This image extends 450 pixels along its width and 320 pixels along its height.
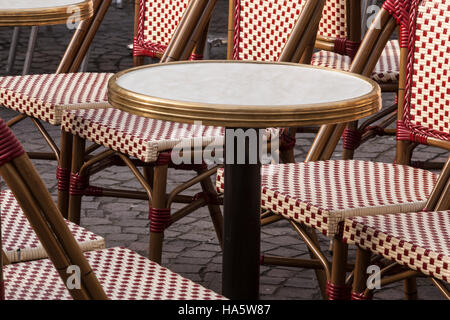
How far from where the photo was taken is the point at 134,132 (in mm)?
3127

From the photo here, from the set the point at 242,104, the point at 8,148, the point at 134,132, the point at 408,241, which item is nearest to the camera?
the point at 8,148

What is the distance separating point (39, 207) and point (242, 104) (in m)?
0.76

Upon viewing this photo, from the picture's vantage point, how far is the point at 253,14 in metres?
3.50

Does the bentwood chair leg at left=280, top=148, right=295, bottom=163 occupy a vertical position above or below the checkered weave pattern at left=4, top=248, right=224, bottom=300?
below

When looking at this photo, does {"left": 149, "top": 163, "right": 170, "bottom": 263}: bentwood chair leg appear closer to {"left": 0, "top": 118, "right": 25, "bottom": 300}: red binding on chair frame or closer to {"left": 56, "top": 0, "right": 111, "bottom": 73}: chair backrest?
{"left": 56, "top": 0, "right": 111, "bottom": 73}: chair backrest

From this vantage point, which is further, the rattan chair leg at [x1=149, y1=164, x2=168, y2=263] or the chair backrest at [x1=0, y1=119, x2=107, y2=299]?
the rattan chair leg at [x1=149, y1=164, x2=168, y2=263]

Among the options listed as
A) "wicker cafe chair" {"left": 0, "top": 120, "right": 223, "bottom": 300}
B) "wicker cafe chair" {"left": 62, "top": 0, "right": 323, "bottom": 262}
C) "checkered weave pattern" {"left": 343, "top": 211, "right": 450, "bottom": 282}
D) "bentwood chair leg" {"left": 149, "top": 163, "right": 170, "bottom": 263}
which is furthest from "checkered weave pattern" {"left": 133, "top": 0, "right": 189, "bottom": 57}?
"wicker cafe chair" {"left": 0, "top": 120, "right": 223, "bottom": 300}

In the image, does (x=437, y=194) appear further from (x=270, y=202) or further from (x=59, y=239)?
(x=59, y=239)

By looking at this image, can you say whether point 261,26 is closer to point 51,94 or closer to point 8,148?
point 51,94

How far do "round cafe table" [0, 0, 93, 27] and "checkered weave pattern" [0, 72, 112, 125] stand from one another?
0.94ft

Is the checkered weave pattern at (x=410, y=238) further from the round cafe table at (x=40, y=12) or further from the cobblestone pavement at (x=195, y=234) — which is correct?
the round cafe table at (x=40, y=12)

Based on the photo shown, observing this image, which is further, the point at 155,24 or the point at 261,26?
the point at 155,24

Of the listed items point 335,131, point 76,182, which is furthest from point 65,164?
point 335,131

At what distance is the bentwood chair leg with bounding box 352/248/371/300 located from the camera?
241 cm
